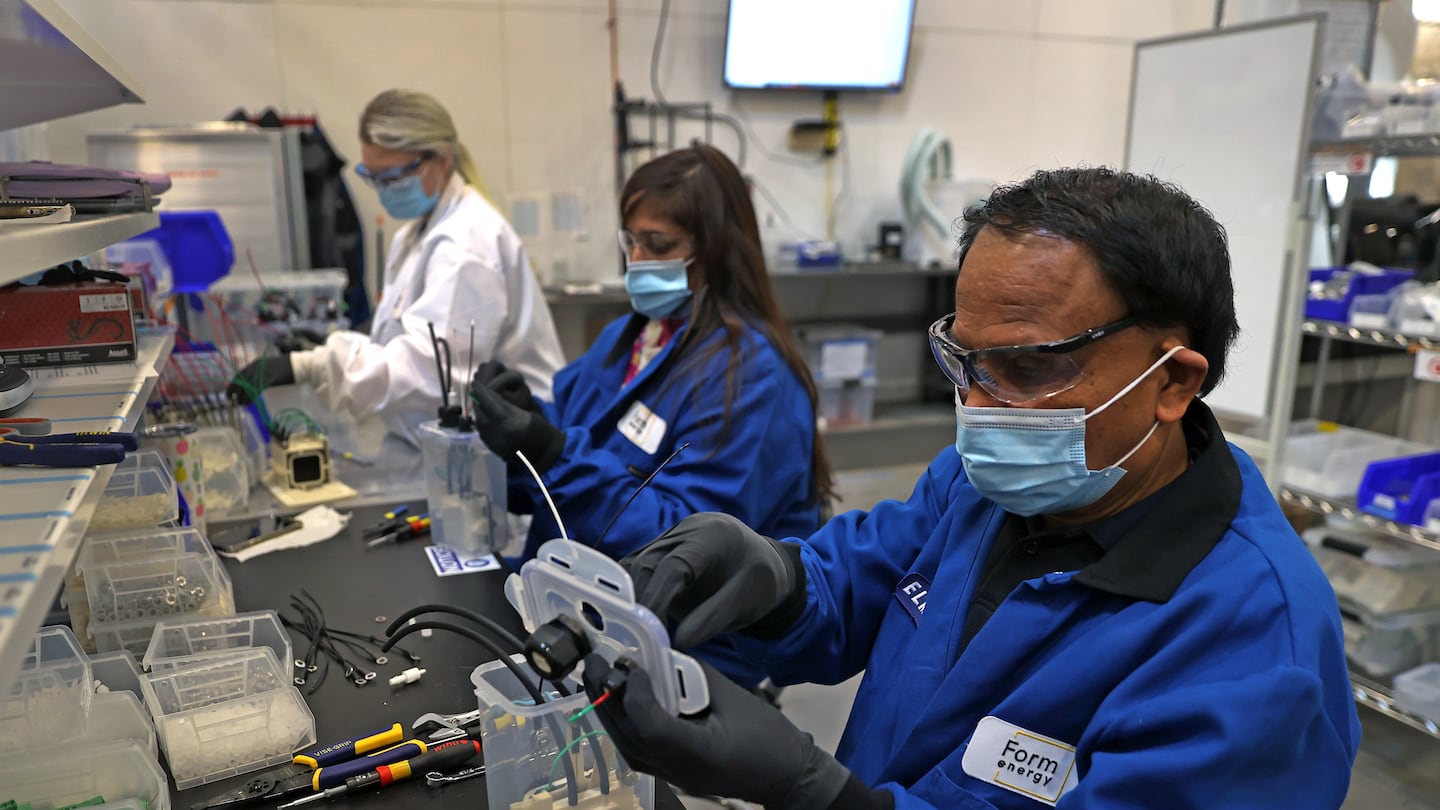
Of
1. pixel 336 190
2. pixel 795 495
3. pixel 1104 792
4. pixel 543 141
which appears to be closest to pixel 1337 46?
pixel 543 141

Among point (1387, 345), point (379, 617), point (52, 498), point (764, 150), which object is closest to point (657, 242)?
point (379, 617)

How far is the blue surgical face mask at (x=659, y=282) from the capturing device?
6.28 feet

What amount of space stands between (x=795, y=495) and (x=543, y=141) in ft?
9.34

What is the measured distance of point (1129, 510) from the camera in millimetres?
1033

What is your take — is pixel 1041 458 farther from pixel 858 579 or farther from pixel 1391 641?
pixel 1391 641

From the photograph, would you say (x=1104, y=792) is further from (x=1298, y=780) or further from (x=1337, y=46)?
(x=1337, y=46)

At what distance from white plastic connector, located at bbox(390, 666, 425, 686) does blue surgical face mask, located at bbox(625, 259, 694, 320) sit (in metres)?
0.87

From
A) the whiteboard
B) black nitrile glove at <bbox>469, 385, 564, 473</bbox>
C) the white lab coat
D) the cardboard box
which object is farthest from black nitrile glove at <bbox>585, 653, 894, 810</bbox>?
the whiteboard

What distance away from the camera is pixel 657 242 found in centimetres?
191

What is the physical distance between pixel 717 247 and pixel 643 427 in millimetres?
387

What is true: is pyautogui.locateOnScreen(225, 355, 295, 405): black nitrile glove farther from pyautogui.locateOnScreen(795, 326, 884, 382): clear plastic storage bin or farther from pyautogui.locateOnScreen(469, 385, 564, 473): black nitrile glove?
pyautogui.locateOnScreen(795, 326, 884, 382): clear plastic storage bin

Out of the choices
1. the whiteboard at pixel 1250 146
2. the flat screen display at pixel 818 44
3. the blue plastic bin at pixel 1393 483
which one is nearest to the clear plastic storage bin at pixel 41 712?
the blue plastic bin at pixel 1393 483

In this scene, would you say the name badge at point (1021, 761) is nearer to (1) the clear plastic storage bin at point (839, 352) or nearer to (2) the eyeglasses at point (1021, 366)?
(2) the eyeglasses at point (1021, 366)

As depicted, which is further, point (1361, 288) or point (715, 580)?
point (1361, 288)
